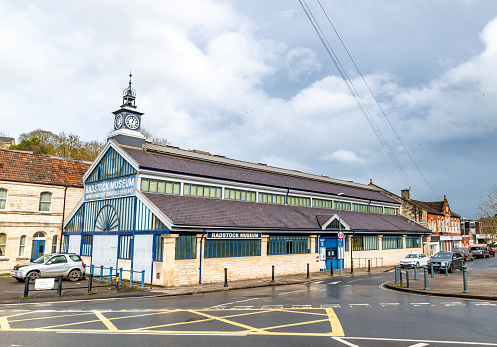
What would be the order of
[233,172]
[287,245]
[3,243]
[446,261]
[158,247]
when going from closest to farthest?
1. [158,247]
2. [3,243]
3. [287,245]
4. [446,261]
5. [233,172]

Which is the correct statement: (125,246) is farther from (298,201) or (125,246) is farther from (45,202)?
(298,201)

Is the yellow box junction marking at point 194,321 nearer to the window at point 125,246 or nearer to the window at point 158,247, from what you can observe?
the window at point 158,247

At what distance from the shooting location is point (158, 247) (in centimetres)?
2253

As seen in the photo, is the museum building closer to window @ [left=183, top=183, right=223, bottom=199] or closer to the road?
window @ [left=183, top=183, right=223, bottom=199]

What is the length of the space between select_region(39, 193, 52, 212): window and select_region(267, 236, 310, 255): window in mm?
18782

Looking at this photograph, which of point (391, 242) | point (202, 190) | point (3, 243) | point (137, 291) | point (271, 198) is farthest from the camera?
point (391, 242)

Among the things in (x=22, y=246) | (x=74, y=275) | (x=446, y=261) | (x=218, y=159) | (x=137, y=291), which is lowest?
(x=137, y=291)

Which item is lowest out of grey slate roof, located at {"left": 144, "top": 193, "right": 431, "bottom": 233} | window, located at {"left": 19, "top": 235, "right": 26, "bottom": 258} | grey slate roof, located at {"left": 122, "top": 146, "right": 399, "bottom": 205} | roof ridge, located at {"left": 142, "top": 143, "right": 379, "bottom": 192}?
window, located at {"left": 19, "top": 235, "right": 26, "bottom": 258}

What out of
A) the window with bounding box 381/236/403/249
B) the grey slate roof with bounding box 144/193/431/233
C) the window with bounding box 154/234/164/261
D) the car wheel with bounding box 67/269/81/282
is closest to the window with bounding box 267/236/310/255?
the grey slate roof with bounding box 144/193/431/233

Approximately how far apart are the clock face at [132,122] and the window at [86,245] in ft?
30.6

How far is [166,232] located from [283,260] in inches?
428

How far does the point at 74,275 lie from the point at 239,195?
1361cm

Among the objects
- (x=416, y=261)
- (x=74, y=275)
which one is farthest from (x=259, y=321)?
(x=416, y=261)

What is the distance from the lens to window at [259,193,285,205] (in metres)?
33.8
